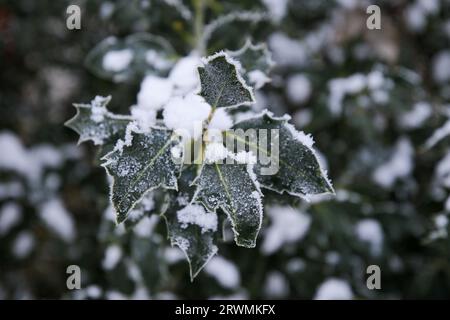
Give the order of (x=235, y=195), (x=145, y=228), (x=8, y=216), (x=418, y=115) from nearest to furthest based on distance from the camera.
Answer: (x=235, y=195) → (x=145, y=228) → (x=418, y=115) → (x=8, y=216)

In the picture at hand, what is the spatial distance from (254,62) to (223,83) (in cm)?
24

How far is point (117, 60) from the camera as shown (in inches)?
52.2

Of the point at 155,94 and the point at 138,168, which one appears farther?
the point at 155,94

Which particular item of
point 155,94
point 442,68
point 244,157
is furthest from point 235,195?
point 442,68

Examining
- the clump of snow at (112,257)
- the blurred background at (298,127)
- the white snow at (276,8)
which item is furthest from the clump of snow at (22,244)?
the white snow at (276,8)

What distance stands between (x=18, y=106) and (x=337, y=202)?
1257 mm

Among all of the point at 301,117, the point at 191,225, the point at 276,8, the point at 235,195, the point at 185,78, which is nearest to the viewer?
the point at 235,195

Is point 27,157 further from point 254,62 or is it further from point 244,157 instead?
point 244,157

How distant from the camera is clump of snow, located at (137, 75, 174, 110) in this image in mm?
1070

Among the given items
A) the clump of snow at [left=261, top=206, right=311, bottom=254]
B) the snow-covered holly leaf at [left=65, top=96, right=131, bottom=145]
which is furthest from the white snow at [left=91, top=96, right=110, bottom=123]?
the clump of snow at [left=261, top=206, right=311, bottom=254]

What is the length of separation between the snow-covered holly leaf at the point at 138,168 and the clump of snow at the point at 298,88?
0.89 metres

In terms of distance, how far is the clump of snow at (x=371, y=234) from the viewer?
5.07 ft

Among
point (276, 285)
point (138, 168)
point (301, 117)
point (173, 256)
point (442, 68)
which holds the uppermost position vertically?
point (442, 68)
